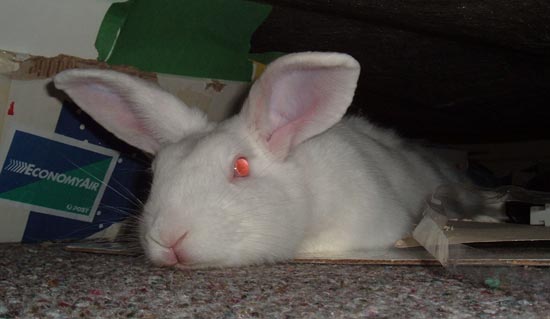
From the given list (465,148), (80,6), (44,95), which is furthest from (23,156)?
(465,148)

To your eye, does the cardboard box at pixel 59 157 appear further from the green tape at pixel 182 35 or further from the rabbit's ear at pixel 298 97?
the rabbit's ear at pixel 298 97

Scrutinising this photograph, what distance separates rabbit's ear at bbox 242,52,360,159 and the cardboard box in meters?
0.52

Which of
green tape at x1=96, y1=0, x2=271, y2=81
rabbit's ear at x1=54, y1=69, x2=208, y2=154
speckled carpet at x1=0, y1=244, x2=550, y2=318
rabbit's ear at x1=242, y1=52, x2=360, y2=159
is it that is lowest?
speckled carpet at x1=0, y1=244, x2=550, y2=318

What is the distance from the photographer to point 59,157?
2389 millimetres

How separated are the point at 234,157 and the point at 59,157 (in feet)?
2.81

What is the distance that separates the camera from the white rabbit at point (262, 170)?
169 centimetres

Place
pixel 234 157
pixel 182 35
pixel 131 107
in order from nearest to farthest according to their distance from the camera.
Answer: pixel 234 157 < pixel 131 107 < pixel 182 35

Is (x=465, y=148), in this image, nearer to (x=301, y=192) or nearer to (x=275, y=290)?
(x=301, y=192)

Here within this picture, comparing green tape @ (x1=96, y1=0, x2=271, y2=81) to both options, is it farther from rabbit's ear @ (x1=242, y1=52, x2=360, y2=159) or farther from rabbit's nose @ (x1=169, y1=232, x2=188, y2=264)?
rabbit's nose @ (x1=169, y1=232, x2=188, y2=264)

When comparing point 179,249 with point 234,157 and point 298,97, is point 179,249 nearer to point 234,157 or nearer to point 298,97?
point 234,157

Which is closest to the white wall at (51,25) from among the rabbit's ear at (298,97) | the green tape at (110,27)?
the green tape at (110,27)

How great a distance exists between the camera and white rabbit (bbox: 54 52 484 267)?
5.55 ft

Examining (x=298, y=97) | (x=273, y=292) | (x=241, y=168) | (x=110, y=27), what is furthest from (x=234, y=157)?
(x=110, y=27)

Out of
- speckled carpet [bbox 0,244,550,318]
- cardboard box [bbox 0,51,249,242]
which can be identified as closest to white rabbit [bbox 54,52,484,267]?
speckled carpet [bbox 0,244,550,318]
